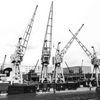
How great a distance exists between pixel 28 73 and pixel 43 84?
3400 centimetres

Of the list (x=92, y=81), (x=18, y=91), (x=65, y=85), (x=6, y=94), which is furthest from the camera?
(x=92, y=81)

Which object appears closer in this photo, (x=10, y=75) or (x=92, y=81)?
(x=10, y=75)

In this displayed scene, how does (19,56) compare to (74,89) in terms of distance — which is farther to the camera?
(74,89)

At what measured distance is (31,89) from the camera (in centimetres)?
9556

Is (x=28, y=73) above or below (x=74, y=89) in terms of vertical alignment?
above

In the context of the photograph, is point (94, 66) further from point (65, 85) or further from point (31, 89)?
point (31, 89)

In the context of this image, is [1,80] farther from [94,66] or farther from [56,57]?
[94,66]

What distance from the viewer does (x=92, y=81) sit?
→ 12556 centimetres

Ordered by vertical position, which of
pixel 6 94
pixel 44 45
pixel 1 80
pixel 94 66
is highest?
pixel 44 45

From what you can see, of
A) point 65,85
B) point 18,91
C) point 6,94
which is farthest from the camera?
point 65,85

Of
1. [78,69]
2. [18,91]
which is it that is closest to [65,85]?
[18,91]

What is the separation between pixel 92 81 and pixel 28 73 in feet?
135

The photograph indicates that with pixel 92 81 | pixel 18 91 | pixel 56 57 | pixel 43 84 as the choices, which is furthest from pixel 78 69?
pixel 18 91

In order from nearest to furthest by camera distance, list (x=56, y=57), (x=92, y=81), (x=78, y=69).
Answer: (x=56, y=57)
(x=92, y=81)
(x=78, y=69)
